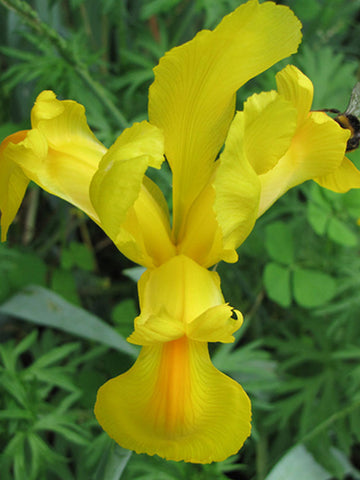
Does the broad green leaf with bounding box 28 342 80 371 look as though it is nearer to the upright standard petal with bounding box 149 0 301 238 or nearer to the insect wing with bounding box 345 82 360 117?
the upright standard petal with bounding box 149 0 301 238

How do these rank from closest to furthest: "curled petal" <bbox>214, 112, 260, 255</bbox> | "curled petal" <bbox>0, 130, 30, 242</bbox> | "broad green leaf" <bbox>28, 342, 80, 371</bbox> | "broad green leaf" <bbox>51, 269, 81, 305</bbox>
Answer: "curled petal" <bbox>214, 112, 260, 255</bbox>
"curled petal" <bbox>0, 130, 30, 242</bbox>
"broad green leaf" <bbox>28, 342, 80, 371</bbox>
"broad green leaf" <bbox>51, 269, 81, 305</bbox>

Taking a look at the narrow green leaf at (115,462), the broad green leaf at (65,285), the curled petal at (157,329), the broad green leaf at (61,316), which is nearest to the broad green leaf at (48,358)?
the broad green leaf at (61,316)

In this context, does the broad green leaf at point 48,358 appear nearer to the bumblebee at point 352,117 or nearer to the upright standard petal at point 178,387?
the upright standard petal at point 178,387

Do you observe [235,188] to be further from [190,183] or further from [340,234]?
[340,234]

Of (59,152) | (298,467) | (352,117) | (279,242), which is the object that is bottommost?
Answer: (298,467)

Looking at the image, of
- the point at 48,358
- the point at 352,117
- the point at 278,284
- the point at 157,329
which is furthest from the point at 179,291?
the point at 278,284

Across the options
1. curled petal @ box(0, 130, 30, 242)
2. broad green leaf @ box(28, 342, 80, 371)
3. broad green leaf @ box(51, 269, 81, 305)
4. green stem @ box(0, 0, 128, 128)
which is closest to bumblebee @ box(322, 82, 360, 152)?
curled petal @ box(0, 130, 30, 242)

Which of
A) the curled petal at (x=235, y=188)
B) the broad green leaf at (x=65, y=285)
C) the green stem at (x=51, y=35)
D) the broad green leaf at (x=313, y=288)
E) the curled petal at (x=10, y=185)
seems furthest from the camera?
the broad green leaf at (x=65, y=285)
